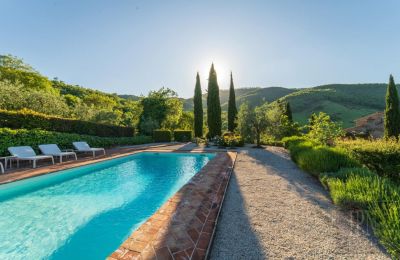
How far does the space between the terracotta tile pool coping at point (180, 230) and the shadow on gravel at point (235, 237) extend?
0.11m

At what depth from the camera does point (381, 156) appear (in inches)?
228

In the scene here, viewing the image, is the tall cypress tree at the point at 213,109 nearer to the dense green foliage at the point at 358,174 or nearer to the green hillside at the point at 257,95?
the dense green foliage at the point at 358,174

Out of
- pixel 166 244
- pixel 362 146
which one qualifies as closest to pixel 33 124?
pixel 166 244

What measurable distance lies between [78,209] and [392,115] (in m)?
24.3

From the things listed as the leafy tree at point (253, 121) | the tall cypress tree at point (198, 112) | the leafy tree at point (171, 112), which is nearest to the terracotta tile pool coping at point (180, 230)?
the leafy tree at point (253, 121)

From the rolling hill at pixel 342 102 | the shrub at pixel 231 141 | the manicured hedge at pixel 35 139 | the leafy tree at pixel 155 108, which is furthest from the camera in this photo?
the rolling hill at pixel 342 102

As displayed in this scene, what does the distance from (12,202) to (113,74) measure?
13.1 meters

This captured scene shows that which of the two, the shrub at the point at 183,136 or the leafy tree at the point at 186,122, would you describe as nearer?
the shrub at the point at 183,136

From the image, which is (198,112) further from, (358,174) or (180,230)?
(180,230)

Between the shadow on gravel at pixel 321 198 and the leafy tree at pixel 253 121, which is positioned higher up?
the leafy tree at pixel 253 121

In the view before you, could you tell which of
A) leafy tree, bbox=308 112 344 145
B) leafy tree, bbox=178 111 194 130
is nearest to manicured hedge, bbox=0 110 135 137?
leafy tree, bbox=308 112 344 145

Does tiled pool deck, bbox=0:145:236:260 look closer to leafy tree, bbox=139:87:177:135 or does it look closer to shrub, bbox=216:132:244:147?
shrub, bbox=216:132:244:147

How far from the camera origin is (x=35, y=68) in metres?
34.6

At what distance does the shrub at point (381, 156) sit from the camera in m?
5.54
